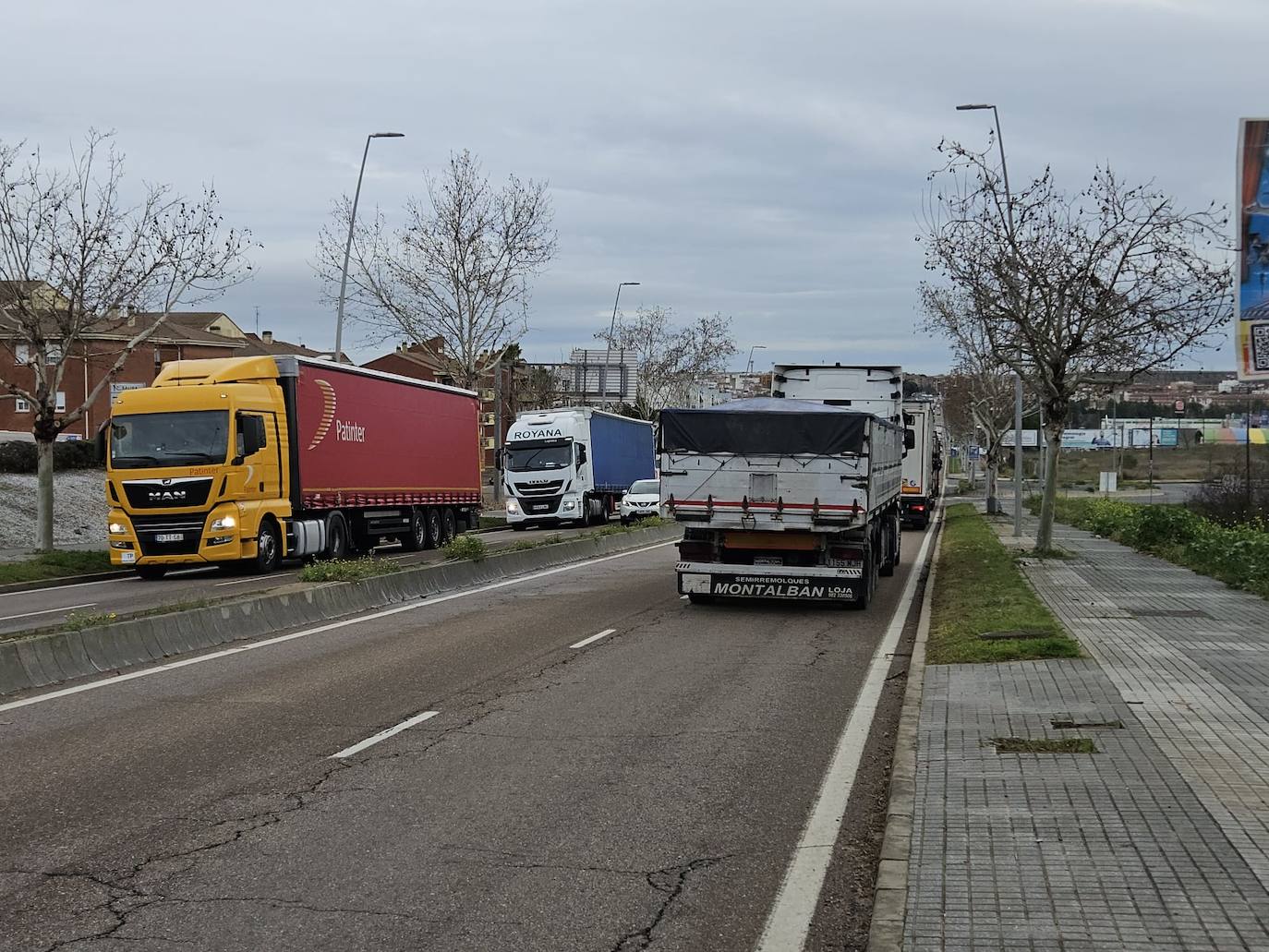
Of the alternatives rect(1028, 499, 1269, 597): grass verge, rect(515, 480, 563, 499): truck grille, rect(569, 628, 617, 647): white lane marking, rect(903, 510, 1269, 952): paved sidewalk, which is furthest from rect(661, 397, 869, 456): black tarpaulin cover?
rect(515, 480, 563, 499): truck grille

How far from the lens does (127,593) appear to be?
21.9 meters

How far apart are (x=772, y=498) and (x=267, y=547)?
11133 mm

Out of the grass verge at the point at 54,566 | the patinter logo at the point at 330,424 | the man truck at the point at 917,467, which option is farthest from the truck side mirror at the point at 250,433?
the man truck at the point at 917,467

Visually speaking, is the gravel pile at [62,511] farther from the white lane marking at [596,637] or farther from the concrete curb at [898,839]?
the concrete curb at [898,839]

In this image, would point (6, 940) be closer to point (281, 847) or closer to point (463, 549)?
point (281, 847)

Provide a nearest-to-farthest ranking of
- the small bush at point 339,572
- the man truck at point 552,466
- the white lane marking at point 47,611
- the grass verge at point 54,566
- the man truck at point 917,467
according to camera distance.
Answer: the white lane marking at point 47,611 < the small bush at point 339,572 < the grass verge at point 54,566 < the man truck at point 917,467 < the man truck at point 552,466

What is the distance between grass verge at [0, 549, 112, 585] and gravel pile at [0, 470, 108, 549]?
18.6 ft

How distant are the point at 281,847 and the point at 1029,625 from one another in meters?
10.1

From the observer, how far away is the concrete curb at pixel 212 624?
11.8 m

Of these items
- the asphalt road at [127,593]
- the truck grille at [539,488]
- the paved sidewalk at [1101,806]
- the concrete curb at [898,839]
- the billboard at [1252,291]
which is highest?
the billboard at [1252,291]

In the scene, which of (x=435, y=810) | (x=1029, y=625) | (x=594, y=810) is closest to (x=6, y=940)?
(x=435, y=810)

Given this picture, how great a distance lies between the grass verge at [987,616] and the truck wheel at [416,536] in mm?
12231

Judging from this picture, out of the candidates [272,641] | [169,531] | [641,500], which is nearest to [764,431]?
[272,641]

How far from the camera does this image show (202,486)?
79.4ft
